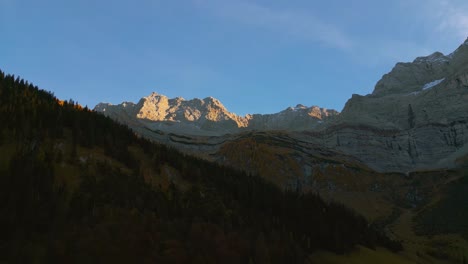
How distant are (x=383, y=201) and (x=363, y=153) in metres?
41.5

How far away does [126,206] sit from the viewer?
29781mm

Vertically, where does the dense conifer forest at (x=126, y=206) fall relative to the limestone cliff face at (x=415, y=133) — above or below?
→ below

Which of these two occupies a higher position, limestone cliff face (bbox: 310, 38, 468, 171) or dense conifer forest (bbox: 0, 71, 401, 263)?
limestone cliff face (bbox: 310, 38, 468, 171)

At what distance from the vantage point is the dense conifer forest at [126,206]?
21500mm

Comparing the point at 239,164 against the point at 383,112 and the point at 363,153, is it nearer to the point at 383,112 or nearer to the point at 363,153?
the point at 363,153

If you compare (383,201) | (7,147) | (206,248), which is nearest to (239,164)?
(383,201)

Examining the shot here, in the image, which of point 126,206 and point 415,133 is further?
point 415,133

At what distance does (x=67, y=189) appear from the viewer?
99.1 feet

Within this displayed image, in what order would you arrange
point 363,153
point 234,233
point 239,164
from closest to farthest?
point 234,233 → point 239,164 → point 363,153

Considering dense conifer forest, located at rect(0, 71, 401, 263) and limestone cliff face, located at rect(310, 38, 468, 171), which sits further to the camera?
limestone cliff face, located at rect(310, 38, 468, 171)

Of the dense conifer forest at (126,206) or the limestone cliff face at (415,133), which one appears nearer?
the dense conifer forest at (126,206)

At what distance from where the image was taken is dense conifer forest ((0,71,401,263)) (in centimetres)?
2150

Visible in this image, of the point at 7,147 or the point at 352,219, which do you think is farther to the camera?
the point at 352,219

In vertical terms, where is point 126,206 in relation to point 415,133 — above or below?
below
